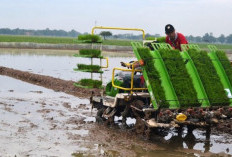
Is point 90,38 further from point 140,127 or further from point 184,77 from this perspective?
point 140,127

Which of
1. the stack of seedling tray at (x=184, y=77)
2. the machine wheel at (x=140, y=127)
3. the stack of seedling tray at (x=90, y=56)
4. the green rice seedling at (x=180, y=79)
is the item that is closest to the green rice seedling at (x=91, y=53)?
the stack of seedling tray at (x=90, y=56)

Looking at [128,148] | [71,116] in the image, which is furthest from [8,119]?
[128,148]

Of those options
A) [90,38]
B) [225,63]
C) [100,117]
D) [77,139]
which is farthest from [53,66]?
[77,139]

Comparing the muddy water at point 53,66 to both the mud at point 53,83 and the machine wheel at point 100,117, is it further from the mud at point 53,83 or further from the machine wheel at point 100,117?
the machine wheel at point 100,117

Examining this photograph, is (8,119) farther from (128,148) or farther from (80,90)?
(80,90)

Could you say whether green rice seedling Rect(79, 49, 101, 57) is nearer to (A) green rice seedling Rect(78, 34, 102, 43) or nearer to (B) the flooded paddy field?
(A) green rice seedling Rect(78, 34, 102, 43)

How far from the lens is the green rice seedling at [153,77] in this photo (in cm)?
952

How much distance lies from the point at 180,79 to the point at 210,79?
99 cm

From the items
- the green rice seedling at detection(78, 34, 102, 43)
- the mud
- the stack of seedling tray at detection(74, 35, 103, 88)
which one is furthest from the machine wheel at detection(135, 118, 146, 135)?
the mud

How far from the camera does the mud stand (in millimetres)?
18781

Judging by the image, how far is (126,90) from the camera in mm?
10953

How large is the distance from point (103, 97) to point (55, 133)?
1895 millimetres

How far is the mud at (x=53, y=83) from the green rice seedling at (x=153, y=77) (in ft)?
24.9

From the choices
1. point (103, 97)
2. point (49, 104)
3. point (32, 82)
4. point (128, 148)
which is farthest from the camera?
point (32, 82)
